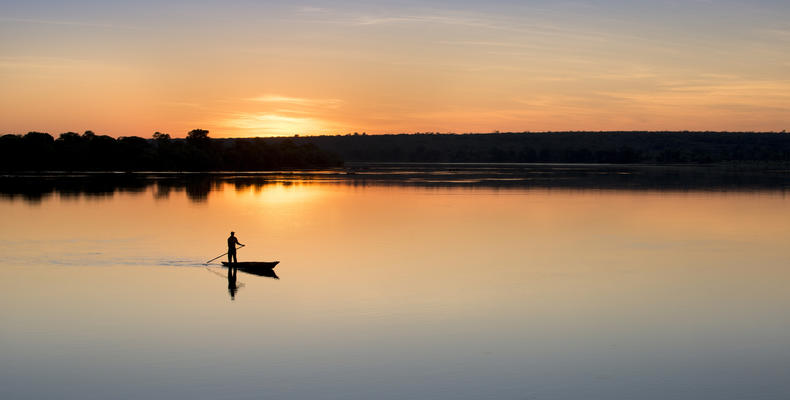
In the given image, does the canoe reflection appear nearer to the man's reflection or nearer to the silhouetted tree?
the man's reflection

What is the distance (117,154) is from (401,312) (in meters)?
144

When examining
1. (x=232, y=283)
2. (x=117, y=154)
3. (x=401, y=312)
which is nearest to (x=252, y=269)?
(x=232, y=283)

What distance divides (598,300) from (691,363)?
6.93 metres

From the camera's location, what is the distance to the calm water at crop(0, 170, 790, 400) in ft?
54.2

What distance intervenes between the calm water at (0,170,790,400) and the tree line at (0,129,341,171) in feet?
359

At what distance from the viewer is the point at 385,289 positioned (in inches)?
1036

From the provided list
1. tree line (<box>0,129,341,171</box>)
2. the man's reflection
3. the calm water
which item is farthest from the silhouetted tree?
the man's reflection

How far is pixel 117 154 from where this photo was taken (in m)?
155

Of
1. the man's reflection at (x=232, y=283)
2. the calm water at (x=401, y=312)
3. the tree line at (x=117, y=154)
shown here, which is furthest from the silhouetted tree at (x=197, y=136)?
the man's reflection at (x=232, y=283)

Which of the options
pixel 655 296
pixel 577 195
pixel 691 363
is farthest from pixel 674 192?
pixel 691 363

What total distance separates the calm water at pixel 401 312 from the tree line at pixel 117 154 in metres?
109

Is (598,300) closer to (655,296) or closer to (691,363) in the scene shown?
(655,296)

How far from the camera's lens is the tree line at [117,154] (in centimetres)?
14750

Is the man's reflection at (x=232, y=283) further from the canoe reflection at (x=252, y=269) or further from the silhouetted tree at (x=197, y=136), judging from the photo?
the silhouetted tree at (x=197, y=136)
